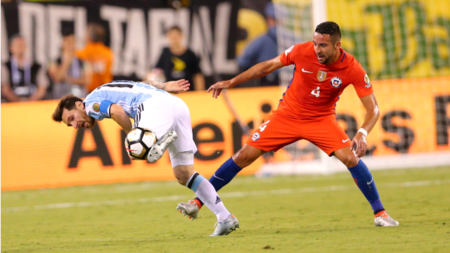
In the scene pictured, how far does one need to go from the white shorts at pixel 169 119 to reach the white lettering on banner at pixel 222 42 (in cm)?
953

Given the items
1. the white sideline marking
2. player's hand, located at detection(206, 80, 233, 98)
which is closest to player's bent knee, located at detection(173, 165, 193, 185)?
player's hand, located at detection(206, 80, 233, 98)

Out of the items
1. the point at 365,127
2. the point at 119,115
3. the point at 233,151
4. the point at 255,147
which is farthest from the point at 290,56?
the point at 233,151

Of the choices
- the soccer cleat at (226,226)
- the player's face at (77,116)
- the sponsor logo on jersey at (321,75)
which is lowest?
the soccer cleat at (226,226)

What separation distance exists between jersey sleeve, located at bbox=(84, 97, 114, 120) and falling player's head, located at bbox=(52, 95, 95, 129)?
0.44ft

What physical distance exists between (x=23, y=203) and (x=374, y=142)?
679 centimetres

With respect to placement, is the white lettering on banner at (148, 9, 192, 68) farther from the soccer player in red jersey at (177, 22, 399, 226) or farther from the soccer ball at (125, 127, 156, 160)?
the soccer ball at (125, 127, 156, 160)

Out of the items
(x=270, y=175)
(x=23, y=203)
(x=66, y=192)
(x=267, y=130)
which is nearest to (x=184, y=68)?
(x=270, y=175)

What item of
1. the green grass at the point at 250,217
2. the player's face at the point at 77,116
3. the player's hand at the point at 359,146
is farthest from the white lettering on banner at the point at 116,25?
the player's hand at the point at 359,146

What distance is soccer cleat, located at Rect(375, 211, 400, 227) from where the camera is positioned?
602 centimetres

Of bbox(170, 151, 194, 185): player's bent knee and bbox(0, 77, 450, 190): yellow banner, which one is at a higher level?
bbox(170, 151, 194, 185): player's bent knee

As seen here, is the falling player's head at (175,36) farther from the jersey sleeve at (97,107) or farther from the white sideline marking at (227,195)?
the jersey sleeve at (97,107)

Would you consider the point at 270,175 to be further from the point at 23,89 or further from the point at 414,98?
the point at 23,89

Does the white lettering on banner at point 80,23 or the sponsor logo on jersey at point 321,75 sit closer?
the sponsor logo on jersey at point 321,75

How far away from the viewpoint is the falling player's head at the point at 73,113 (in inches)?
233
